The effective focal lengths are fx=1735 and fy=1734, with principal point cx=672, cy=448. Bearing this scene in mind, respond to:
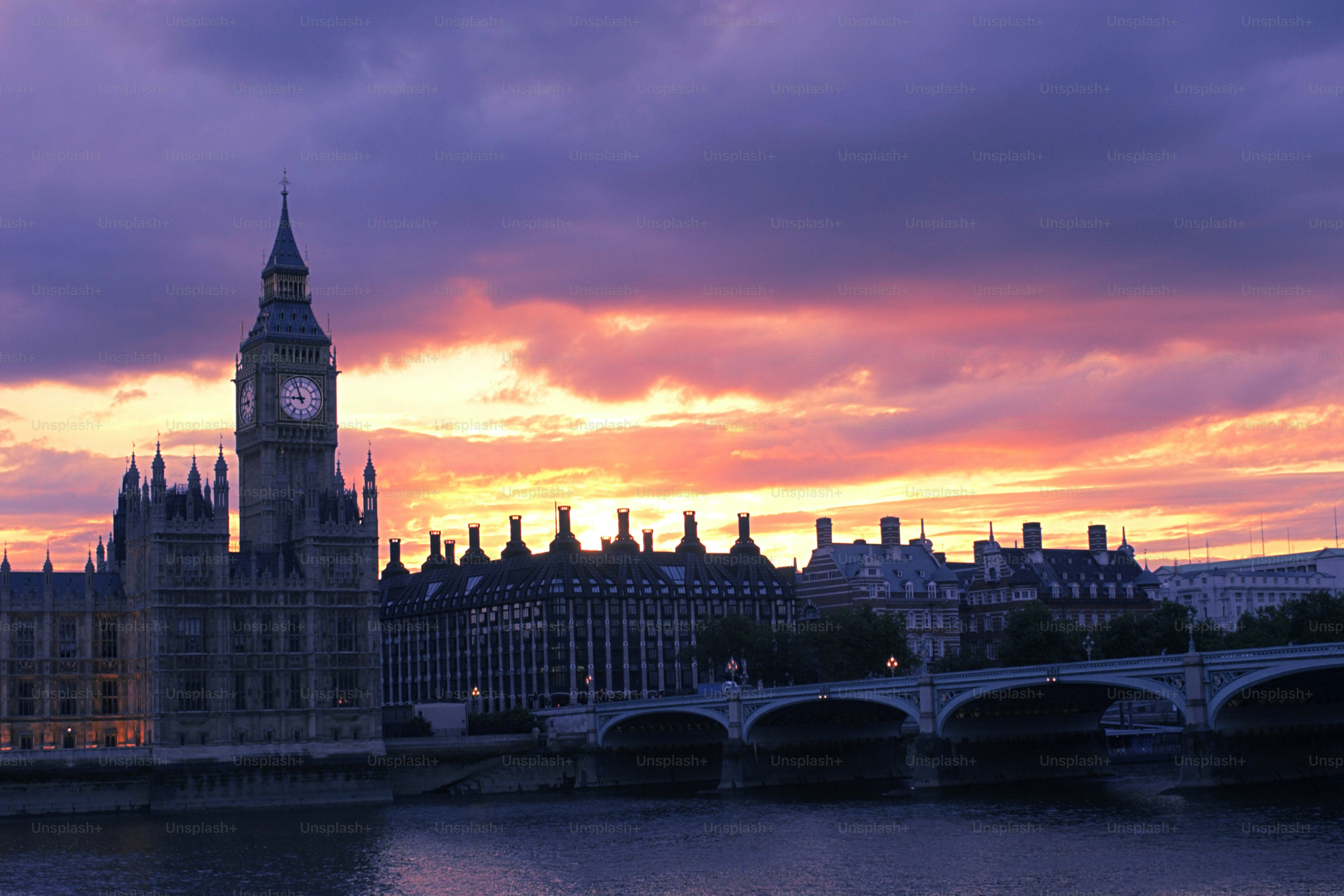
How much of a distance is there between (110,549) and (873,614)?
239 ft

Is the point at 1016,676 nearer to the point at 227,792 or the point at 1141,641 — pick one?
the point at 1141,641

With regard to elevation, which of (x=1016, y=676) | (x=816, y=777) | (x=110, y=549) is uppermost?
(x=110, y=549)

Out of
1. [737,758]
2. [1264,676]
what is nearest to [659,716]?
[737,758]

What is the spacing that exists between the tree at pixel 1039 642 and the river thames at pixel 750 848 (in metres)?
27.5

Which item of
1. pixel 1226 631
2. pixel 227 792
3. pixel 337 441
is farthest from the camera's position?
pixel 1226 631

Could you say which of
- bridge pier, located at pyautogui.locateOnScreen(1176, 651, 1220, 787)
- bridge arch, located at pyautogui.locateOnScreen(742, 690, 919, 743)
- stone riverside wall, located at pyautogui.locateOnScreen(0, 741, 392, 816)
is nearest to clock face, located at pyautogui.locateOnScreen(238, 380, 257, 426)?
stone riverside wall, located at pyautogui.locateOnScreen(0, 741, 392, 816)

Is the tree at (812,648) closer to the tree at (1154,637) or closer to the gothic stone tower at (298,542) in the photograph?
the tree at (1154,637)

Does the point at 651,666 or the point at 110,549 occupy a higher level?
the point at 110,549

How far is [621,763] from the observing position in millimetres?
152875

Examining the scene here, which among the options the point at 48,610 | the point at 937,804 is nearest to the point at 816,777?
the point at 937,804

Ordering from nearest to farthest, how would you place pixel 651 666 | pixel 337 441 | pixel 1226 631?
1. pixel 337 441
2. pixel 1226 631
3. pixel 651 666

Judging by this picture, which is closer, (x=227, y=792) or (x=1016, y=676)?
(x=1016, y=676)

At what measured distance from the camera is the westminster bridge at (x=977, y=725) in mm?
107812

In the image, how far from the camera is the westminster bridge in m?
108
